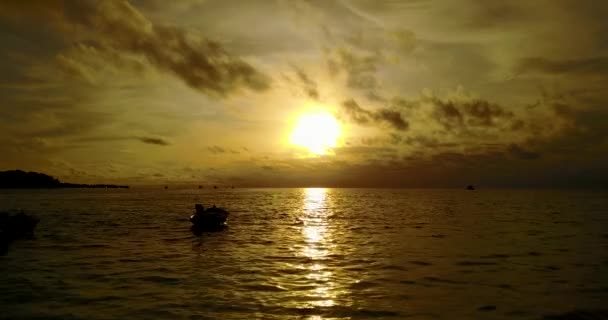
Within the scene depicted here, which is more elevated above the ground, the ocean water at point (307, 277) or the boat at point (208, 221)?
the boat at point (208, 221)

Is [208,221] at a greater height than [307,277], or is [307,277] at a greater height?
[208,221]

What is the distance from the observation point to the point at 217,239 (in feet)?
135

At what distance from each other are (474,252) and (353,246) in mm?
8885

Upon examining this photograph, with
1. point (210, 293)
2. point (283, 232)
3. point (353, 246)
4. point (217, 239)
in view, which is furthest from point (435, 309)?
point (283, 232)

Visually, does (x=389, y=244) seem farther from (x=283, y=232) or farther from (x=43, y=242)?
(x=43, y=242)

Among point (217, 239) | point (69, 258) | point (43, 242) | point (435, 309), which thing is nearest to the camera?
point (435, 309)

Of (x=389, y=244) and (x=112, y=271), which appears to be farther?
(x=389, y=244)

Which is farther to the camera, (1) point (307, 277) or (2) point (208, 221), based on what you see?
(2) point (208, 221)

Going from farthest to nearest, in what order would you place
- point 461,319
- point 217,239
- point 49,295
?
1. point 217,239
2. point 49,295
3. point 461,319

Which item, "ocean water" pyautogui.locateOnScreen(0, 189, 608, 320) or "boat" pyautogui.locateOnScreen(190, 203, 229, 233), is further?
"boat" pyautogui.locateOnScreen(190, 203, 229, 233)

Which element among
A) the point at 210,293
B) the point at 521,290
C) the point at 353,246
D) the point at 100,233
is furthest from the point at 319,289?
the point at 100,233

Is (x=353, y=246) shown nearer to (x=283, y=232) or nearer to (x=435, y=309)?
(x=283, y=232)

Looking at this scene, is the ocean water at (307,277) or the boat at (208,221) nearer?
the ocean water at (307,277)

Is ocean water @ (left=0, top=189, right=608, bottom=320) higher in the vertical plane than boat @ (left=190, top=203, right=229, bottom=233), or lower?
lower
